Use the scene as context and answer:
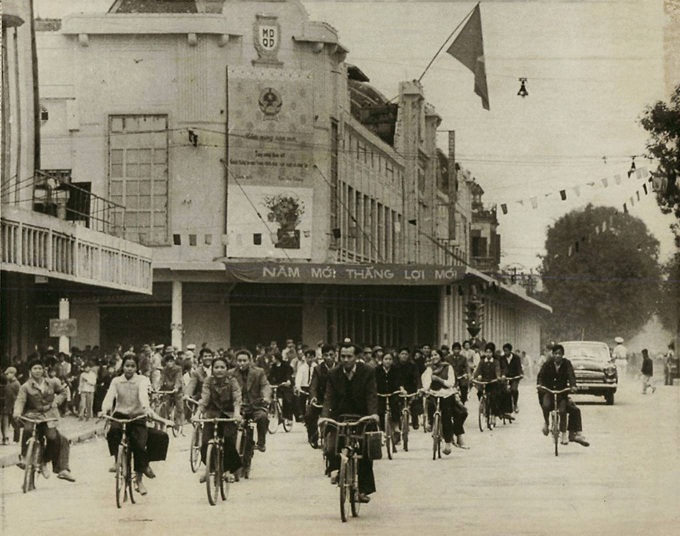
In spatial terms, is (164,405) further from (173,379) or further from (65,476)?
(65,476)

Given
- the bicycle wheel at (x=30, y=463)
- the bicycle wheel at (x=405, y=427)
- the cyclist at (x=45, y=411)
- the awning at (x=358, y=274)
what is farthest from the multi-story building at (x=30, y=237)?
the bicycle wheel at (x=30, y=463)

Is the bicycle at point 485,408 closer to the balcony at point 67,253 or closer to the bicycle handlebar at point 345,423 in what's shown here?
the balcony at point 67,253

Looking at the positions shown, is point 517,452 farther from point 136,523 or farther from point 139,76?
point 139,76

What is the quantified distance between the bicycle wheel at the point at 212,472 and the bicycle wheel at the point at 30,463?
263cm

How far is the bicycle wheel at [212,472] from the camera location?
15273 mm

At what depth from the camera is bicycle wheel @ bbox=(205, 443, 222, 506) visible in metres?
15.3

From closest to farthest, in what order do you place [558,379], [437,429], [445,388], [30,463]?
[30,463], [437,429], [445,388], [558,379]

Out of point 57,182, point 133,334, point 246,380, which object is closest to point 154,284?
point 133,334

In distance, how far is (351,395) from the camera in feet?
48.3

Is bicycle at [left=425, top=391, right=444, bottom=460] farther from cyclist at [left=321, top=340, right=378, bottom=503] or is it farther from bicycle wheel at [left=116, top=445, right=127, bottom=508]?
bicycle wheel at [left=116, top=445, right=127, bottom=508]

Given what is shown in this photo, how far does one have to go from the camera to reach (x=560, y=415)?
74.5ft

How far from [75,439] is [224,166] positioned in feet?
73.7

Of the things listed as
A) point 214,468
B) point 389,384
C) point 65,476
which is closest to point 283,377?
point 389,384

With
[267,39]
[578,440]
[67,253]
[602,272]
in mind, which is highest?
[267,39]
